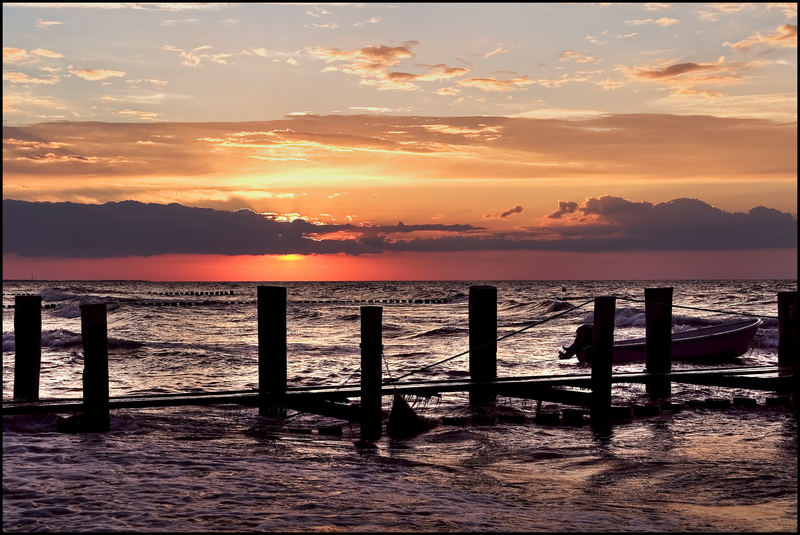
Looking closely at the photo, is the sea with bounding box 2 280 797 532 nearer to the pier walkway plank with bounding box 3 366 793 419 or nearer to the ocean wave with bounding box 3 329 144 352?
the pier walkway plank with bounding box 3 366 793 419

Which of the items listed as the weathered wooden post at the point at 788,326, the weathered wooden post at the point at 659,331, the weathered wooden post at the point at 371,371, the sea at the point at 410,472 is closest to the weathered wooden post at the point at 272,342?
the sea at the point at 410,472

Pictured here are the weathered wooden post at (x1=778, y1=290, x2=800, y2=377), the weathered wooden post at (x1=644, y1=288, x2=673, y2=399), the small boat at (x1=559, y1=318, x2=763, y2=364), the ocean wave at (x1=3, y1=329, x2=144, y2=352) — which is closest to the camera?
the weathered wooden post at (x1=778, y1=290, x2=800, y2=377)

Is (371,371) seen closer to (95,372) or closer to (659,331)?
(95,372)

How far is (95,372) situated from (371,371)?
13.7 feet

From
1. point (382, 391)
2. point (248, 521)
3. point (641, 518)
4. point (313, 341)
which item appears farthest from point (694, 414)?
Answer: point (313, 341)

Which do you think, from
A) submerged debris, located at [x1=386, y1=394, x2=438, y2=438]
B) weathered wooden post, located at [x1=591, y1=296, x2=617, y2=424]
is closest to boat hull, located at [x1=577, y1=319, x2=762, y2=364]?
weathered wooden post, located at [x1=591, y1=296, x2=617, y2=424]

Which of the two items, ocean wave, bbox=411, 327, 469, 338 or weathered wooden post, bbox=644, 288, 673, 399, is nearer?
weathered wooden post, bbox=644, 288, 673, 399

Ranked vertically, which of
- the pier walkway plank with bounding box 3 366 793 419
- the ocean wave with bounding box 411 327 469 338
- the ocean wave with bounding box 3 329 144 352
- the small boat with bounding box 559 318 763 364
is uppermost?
the pier walkway plank with bounding box 3 366 793 419

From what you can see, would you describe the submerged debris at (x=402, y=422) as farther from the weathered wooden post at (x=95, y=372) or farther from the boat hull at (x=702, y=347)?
the boat hull at (x=702, y=347)

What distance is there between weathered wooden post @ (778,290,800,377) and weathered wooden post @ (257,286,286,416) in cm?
948

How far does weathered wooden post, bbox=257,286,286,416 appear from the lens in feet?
45.3

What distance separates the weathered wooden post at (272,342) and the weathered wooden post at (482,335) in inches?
145

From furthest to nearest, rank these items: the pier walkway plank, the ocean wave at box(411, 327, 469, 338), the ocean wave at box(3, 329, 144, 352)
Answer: the ocean wave at box(411, 327, 469, 338) < the ocean wave at box(3, 329, 144, 352) < the pier walkway plank

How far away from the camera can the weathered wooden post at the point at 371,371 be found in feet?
39.2
